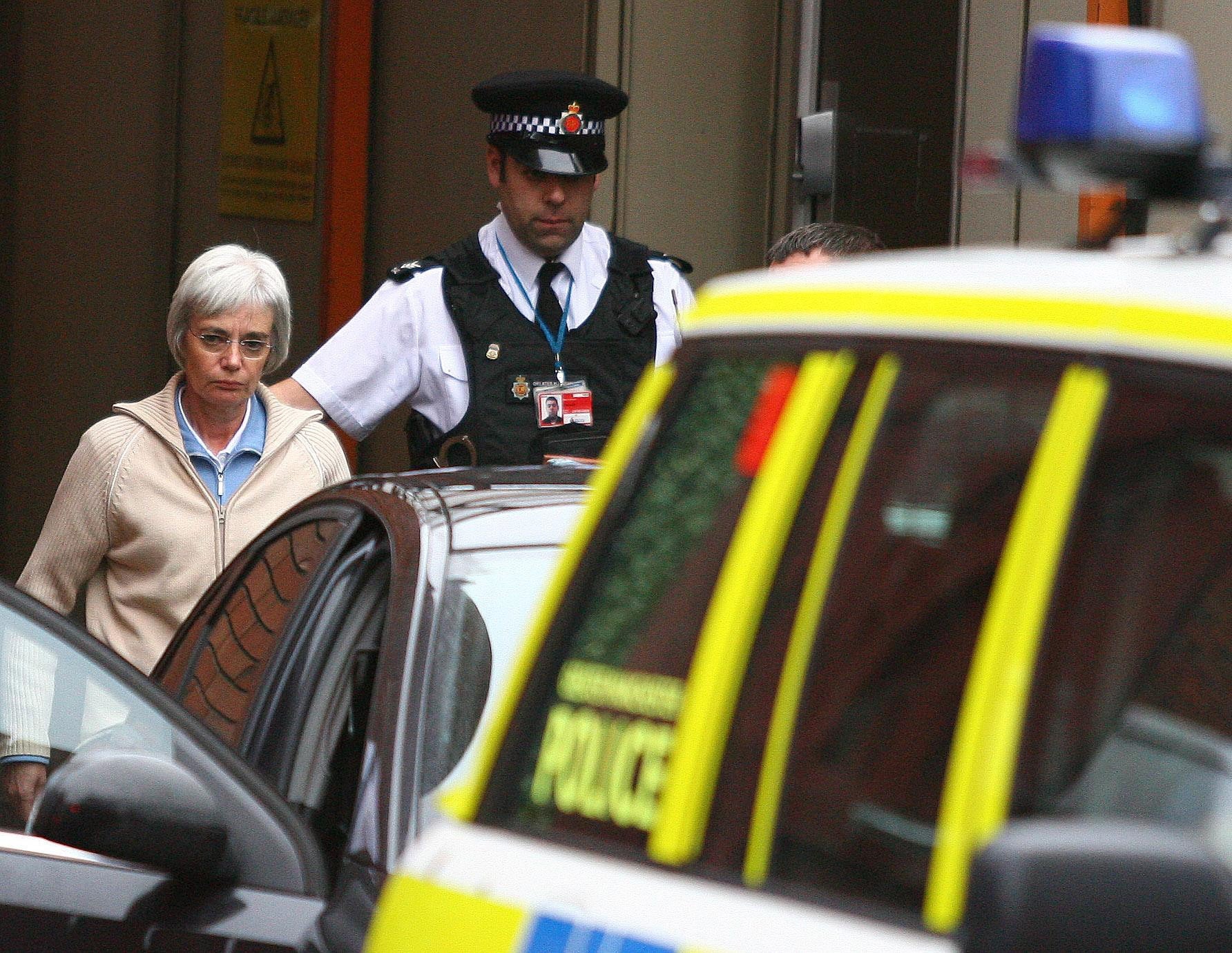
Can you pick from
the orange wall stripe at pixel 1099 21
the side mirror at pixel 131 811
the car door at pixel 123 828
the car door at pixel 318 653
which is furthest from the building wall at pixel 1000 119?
the side mirror at pixel 131 811

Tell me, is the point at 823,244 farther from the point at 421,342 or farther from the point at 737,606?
the point at 737,606

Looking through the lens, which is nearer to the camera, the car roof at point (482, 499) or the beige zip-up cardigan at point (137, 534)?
the car roof at point (482, 499)

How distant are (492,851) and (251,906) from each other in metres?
0.92

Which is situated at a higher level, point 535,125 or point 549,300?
point 535,125

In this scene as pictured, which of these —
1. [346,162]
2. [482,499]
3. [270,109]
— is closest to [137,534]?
[482,499]

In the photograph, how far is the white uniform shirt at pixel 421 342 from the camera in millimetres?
5391

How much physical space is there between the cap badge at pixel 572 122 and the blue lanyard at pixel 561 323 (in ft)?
1.31

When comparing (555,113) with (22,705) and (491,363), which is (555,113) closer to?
(491,363)

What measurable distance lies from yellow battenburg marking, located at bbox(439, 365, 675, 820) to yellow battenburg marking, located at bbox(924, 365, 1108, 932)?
17.0 inches

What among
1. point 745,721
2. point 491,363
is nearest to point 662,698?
point 745,721

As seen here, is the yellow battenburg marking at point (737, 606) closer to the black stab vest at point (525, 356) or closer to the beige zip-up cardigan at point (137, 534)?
the beige zip-up cardigan at point (137, 534)

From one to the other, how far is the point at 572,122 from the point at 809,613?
4.23 m

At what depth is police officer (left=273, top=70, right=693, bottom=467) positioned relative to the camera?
17.4ft

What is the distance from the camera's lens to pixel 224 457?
487cm
